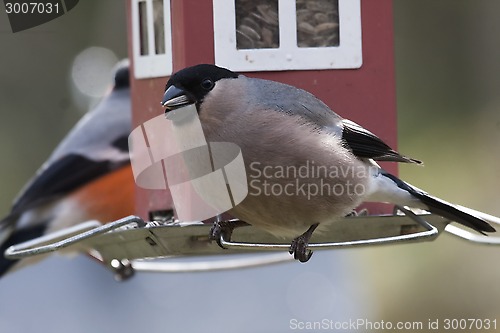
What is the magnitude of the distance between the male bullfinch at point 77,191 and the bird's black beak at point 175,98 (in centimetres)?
203

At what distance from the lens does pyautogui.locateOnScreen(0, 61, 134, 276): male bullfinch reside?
221 inches

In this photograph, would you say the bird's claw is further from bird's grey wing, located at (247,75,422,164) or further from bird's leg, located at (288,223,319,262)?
bird's grey wing, located at (247,75,422,164)

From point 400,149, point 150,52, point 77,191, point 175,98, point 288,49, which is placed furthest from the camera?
point 400,149

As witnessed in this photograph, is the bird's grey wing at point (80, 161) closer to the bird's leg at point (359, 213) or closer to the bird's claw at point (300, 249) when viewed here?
the bird's leg at point (359, 213)

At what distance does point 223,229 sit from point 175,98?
560 millimetres

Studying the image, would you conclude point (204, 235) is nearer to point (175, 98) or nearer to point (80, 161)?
point (175, 98)

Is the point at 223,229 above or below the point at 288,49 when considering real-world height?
below

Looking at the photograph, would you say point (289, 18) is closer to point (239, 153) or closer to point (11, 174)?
point (239, 153)

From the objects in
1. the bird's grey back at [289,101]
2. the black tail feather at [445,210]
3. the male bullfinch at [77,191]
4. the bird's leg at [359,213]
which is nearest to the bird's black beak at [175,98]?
the bird's grey back at [289,101]

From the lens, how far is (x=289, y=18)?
406cm

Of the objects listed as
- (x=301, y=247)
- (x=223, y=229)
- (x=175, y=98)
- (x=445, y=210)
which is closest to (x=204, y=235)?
(x=223, y=229)

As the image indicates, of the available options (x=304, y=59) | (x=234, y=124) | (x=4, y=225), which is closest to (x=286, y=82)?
(x=304, y=59)

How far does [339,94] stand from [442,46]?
17.0ft

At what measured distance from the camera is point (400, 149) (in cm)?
788
